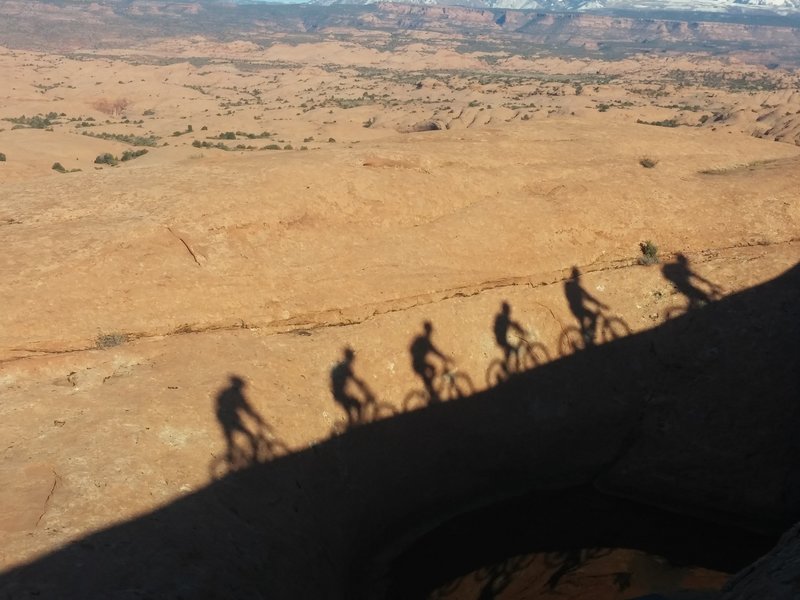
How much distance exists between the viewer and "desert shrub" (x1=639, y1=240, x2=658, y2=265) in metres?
20.6

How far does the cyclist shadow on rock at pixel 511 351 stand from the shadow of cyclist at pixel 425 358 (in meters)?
1.48

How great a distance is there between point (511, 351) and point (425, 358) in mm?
2652

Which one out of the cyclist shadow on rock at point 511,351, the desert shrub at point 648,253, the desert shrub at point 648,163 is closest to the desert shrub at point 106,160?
the cyclist shadow on rock at point 511,351

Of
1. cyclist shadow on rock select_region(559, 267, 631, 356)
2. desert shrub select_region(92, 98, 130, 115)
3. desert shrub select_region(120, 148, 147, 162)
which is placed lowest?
cyclist shadow on rock select_region(559, 267, 631, 356)

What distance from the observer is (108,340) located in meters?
15.3

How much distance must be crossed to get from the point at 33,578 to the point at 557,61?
174925 millimetres

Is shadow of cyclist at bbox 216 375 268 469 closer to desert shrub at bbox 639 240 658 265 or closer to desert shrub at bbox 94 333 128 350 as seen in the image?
desert shrub at bbox 94 333 128 350

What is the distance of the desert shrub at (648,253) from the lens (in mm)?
20562

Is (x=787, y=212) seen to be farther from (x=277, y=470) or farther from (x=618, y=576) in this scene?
(x=277, y=470)

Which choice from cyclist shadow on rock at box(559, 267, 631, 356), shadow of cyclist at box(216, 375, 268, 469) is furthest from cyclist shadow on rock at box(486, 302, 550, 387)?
shadow of cyclist at box(216, 375, 268, 469)

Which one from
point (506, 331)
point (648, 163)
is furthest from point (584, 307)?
point (648, 163)

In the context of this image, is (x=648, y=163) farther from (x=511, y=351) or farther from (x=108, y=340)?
(x=108, y=340)

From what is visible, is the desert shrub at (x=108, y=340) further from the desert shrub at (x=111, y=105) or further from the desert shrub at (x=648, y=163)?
the desert shrub at (x=111, y=105)

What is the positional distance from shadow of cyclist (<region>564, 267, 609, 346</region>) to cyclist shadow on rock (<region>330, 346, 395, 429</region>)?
6.51m
